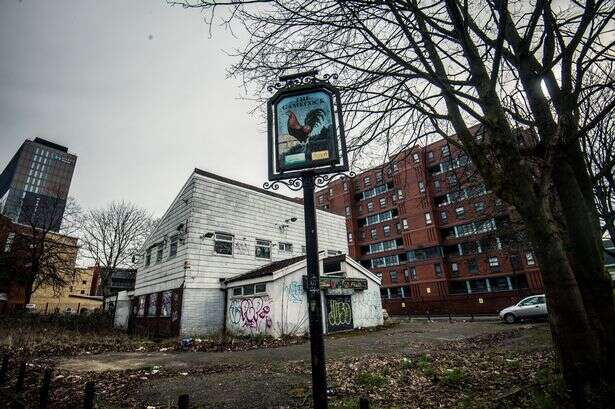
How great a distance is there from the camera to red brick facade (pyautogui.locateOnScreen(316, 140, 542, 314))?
40.3 m

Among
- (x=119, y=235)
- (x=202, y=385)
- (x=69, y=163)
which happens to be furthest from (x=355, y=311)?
(x=69, y=163)

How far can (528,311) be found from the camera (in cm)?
→ 2069

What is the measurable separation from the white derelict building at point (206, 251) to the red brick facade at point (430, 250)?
68.5 ft

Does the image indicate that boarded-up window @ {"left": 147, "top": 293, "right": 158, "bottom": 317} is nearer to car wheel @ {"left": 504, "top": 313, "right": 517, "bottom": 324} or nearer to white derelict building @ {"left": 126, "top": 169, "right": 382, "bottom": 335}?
white derelict building @ {"left": 126, "top": 169, "right": 382, "bottom": 335}

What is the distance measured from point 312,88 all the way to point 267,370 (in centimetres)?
714

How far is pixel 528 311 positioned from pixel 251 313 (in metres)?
18.2

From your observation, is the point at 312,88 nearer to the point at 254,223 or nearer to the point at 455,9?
the point at 455,9

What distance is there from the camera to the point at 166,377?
7.86m

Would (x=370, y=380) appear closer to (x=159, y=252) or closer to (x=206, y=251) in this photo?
(x=206, y=251)

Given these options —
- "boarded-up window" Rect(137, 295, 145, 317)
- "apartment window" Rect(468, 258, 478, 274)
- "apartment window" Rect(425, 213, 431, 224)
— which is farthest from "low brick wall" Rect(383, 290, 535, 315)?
"boarded-up window" Rect(137, 295, 145, 317)

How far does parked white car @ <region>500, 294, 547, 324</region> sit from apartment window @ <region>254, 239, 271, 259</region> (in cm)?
1721

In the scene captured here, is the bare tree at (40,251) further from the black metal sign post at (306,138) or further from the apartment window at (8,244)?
the black metal sign post at (306,138)

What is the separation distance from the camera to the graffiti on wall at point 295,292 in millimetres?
17141

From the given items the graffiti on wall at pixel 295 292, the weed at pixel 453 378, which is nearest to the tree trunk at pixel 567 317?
the weed at pixel 453 378
